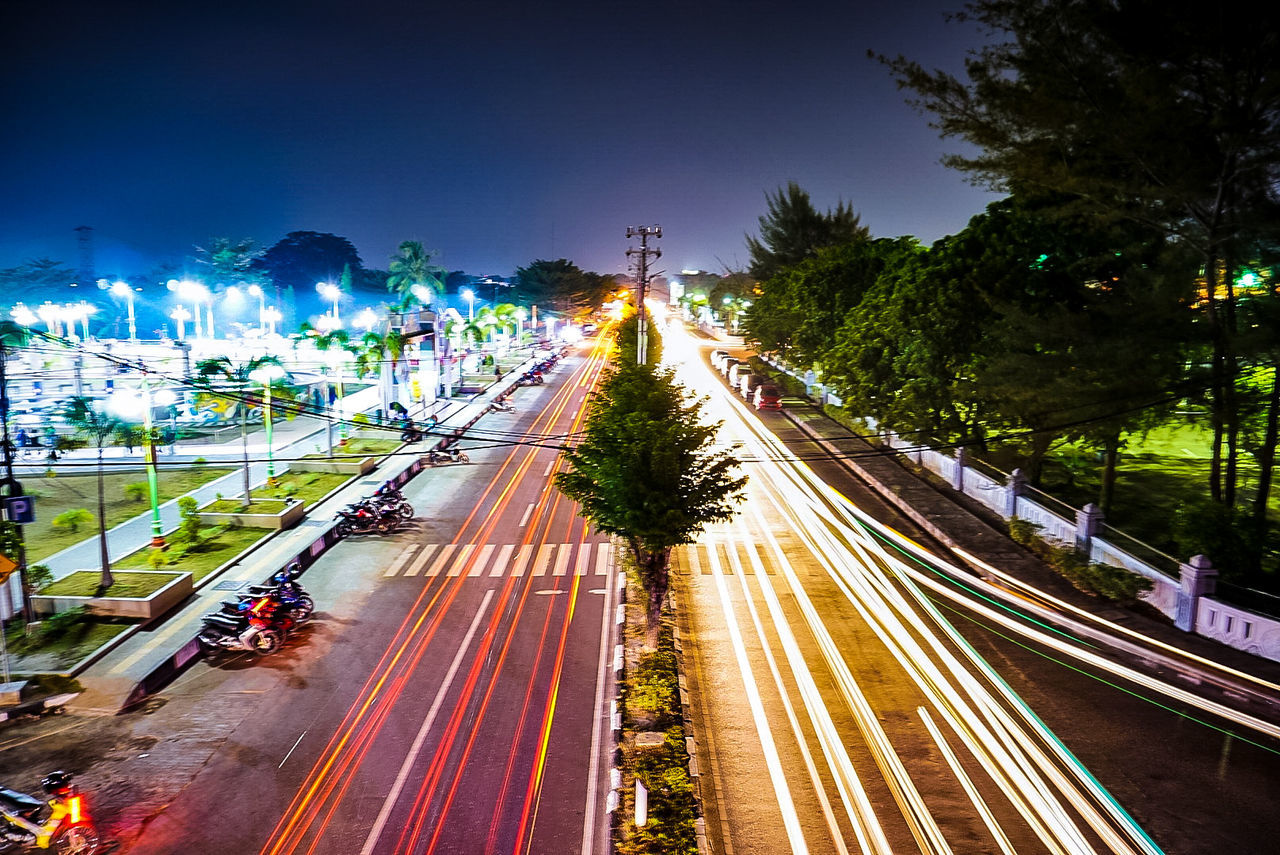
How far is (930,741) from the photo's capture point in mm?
12477

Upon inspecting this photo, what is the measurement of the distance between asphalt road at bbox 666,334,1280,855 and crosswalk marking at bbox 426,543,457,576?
686cm

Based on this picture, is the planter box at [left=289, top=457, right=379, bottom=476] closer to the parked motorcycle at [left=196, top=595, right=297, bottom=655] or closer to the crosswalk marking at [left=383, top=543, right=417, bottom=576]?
the crosswalk marking at [left=383, top=543, right=417, bottom=576]

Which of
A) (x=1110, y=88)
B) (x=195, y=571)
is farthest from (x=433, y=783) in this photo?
(x=1110, y=88)

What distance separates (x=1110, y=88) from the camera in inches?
786

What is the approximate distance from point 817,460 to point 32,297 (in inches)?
4756

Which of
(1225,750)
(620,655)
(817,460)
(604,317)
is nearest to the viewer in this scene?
(1225,750)

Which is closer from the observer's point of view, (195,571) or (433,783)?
(433,783)

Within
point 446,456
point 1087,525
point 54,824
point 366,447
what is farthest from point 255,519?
point 1087,525

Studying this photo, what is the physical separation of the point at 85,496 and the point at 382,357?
15.4 meters

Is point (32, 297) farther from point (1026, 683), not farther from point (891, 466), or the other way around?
point (1026, 683)

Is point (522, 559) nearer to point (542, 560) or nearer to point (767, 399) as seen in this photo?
point (542, 560)

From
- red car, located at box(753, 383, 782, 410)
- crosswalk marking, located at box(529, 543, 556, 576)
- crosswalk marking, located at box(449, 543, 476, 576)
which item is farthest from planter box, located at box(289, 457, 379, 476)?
red car, located at box(753, 383, 782, 410)

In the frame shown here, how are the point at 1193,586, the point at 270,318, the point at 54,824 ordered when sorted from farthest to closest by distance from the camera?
the point at 270,318 < the point at 1193,586 < the point at 54,824

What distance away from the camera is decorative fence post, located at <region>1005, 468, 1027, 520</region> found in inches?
938
